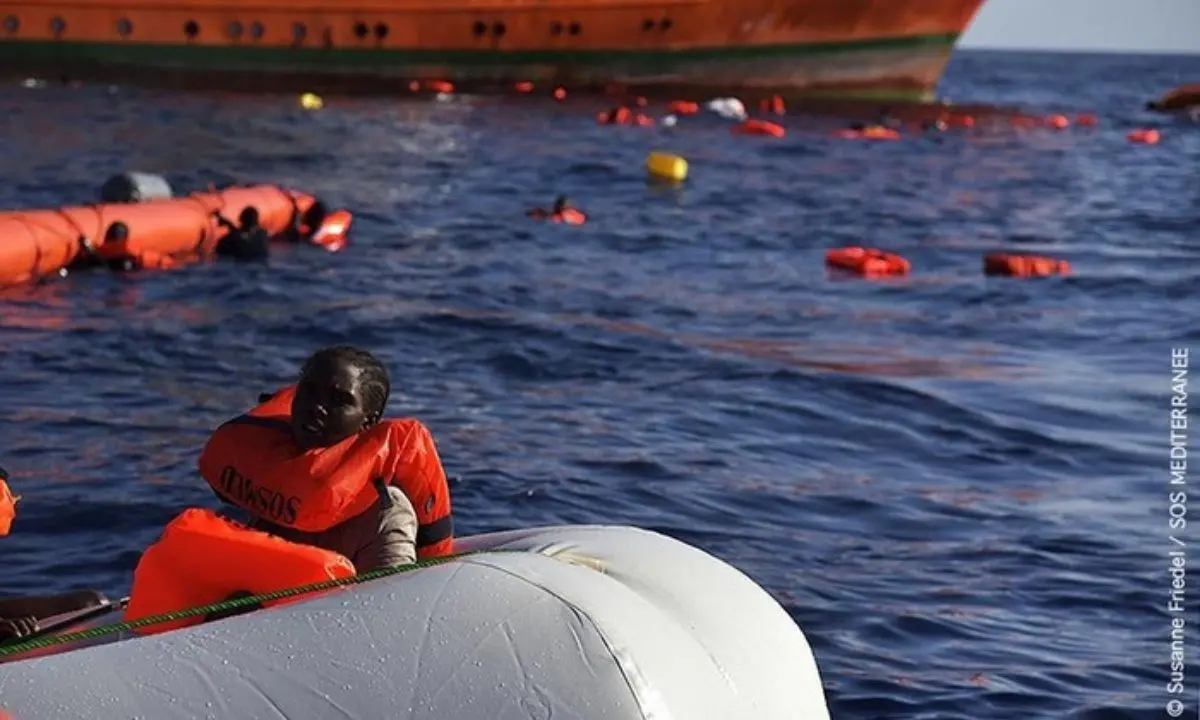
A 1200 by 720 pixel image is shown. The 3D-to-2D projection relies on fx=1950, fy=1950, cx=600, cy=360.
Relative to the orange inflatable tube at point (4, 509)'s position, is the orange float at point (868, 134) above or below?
below

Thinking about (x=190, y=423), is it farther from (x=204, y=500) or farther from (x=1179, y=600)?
(x=1179, y=600)

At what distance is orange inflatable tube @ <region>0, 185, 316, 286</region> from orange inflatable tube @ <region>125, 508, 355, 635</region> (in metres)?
10.8

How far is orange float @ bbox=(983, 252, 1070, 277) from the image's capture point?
19297 millimetres

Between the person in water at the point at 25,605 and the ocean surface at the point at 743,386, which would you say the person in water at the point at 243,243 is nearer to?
the ocean surface at the point at 743,386

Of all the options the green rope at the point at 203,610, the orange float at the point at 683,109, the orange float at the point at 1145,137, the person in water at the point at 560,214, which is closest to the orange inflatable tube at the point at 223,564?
the green rope at the point at 203,610

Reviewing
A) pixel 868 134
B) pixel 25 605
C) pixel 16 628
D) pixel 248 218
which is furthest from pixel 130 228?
pixel 868 134

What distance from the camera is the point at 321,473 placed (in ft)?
17.3

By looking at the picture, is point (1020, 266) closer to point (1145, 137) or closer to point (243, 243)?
point (243, 243)

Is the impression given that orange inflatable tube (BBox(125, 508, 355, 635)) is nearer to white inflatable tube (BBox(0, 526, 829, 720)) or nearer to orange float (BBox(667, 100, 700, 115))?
white inflatable tube (BBox(0, 526, 829, 720))

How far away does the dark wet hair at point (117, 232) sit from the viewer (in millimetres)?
16547

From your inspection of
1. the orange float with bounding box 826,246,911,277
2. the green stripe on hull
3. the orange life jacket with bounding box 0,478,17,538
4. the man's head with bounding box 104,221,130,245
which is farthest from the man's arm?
the green stripe on hull

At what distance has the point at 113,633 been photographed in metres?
5.02

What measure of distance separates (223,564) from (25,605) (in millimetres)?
1072

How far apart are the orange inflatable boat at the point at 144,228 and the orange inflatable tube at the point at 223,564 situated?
35.4ft
